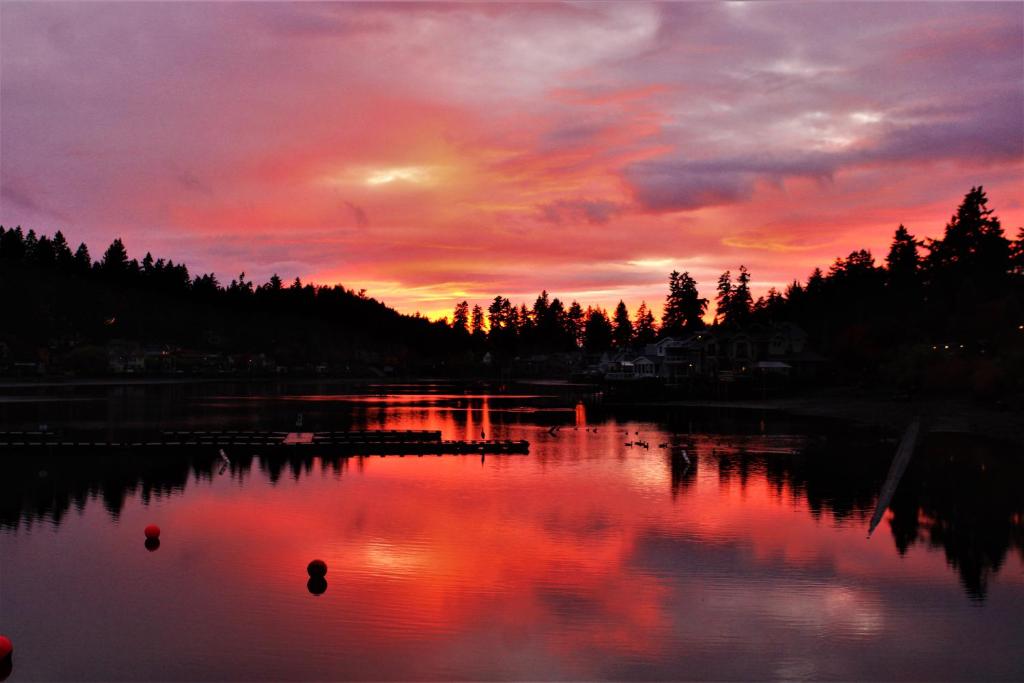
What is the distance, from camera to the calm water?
20828 millimetres

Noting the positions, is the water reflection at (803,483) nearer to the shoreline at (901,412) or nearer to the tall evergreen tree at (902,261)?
the shoreline at (901,412)

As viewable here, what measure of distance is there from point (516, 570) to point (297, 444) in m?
34.3

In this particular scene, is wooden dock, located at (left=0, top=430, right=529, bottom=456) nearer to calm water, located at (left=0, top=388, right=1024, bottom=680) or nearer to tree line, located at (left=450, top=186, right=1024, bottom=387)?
calm water, located at (left=0, top=388, right=1024, bottom=680)

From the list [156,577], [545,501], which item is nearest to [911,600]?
[545,501]

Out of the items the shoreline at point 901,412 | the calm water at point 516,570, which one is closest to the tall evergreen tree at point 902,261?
the shoreline at point 901,412

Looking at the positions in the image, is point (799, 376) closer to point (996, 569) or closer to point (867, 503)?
point (867, 503)

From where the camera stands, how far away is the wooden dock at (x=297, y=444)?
56.4 meters

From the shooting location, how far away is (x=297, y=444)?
2330 inches

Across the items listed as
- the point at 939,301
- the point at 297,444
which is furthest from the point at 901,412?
the point at 297,444

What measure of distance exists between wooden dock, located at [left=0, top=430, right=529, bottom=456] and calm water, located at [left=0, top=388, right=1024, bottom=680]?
3.80 meters

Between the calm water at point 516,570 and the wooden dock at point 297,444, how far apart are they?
380 cm

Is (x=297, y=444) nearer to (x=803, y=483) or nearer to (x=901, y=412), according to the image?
(x=803, y=483)

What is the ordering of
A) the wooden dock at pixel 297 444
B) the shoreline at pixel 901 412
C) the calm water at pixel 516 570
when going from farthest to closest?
the shoreline at pixel 901 412 → the wooden dock at pixel 297 444 → the calm water at pixel 516 570

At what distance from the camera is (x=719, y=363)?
484 feet
